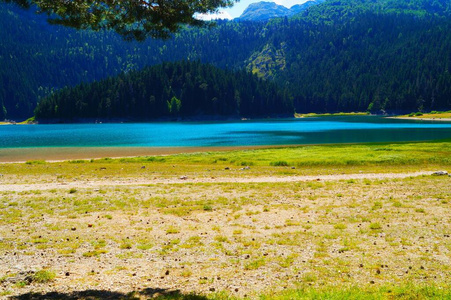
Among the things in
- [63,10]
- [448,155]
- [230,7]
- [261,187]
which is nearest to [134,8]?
[63,10]

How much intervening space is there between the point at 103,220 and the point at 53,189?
9.54 meters

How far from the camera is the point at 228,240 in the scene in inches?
524

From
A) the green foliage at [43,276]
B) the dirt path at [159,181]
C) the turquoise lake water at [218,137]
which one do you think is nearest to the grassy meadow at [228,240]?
the green foliage at [43,276]

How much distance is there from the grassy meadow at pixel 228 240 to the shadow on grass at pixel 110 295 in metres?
0.05

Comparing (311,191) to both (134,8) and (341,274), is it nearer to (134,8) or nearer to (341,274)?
(341,274)

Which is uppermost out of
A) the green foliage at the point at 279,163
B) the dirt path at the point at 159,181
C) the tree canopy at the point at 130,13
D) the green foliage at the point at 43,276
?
the tree canopy at the point at 130,13

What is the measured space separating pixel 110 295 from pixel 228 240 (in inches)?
221

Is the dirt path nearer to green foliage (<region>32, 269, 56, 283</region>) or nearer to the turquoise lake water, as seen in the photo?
green foliage (<region>32, 269, 56, 283</region>)

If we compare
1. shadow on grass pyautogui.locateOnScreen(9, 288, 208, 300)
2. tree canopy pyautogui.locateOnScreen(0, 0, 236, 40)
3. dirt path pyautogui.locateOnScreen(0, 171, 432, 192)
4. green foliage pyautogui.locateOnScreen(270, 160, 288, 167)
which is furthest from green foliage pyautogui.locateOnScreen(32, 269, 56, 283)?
green foliage pyautogui.locateOnScreen(270, 160, 288, 167)

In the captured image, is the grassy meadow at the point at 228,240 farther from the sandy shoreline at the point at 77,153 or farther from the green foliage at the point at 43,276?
the sandy shoreline at the point at 77,153

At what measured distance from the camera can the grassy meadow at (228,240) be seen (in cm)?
915

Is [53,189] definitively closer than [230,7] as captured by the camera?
No

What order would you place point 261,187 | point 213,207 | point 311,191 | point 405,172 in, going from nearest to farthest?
1. point 213,207
2. point 311,191
3. point 261,187
4. point 405,172

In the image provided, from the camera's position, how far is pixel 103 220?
Result: 53.2 feet
